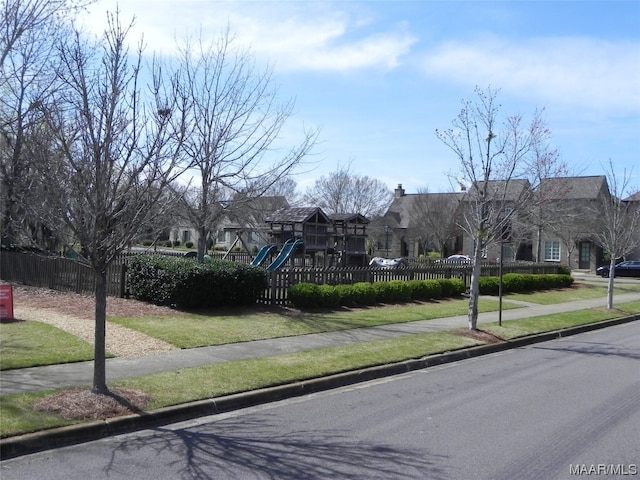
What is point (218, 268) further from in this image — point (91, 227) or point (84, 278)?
point (91, 227)

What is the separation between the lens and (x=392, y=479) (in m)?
5.01

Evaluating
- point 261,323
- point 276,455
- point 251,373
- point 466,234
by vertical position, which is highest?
point 466,234

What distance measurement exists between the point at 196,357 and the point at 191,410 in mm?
2611

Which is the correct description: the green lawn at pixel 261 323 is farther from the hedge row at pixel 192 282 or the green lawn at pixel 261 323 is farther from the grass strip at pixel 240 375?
the grass strip at pixel 240 375

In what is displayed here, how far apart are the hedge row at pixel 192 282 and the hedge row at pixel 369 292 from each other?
1.16 metres

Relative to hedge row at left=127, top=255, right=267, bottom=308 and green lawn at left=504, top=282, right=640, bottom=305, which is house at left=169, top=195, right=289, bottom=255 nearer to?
hedge row at left=127, top=255, right=267, bottom=308

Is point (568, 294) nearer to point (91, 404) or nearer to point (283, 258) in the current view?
point (283, 258)

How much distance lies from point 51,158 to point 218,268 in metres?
7.60

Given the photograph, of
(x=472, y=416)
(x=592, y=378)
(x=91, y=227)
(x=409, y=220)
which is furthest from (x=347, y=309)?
(x=409, y=220)

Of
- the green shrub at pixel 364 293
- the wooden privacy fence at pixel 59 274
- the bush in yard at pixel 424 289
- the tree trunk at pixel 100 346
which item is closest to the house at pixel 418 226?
the bush in yard at pixel 424 289

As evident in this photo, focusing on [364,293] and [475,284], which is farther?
[364,293]

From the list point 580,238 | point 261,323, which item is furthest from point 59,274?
point 580,238

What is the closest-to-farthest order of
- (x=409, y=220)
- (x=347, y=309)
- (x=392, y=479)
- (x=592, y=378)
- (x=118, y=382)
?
(x=392, y=479) < (x=118, y=382) < (x=592, y=378) < (x=347, y=309) < (x=409, y=220)

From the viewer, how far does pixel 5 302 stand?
11.7m
